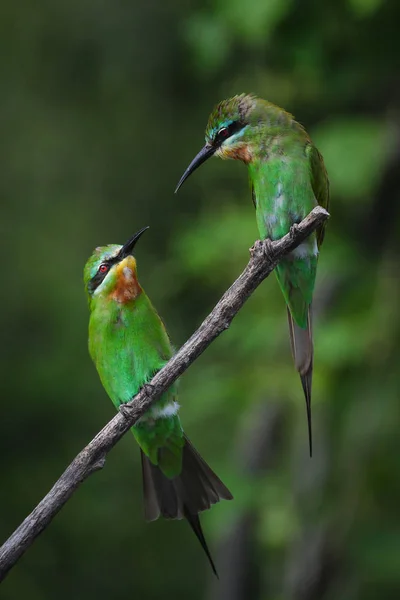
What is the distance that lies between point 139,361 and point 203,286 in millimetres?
2916

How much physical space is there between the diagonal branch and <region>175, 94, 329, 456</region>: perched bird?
0.10 meters

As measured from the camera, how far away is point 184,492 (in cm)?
282

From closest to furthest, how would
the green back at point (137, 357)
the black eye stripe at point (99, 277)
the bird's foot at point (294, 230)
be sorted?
the bird's foot at point (294, 230) → the black eye stripe at point (99, 277) → the green back at point (137, 357)

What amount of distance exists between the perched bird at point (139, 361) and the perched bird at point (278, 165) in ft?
2.09

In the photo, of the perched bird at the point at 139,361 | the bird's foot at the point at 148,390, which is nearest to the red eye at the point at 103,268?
the perched bird at the point at 139,361

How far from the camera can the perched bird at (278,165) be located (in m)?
2.19

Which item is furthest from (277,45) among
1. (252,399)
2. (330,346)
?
(252,399)

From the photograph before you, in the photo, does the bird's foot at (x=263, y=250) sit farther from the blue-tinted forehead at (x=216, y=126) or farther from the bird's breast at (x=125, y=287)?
the bird's breast at (x=125, y=287)

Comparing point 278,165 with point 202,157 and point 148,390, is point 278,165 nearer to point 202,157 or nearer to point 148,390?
point 202,157

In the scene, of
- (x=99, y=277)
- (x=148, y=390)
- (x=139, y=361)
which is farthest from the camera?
(x=139, y=361)

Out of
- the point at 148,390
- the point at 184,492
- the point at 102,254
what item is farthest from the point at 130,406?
the point at 102,254

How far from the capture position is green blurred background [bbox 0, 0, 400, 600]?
5324 millimetres

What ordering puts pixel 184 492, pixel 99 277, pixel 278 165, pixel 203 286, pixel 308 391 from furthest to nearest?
1. pixel 203 286
2. pixel 99 277
3. pixel 184 492
4. pixel 278 165
5. pixel 308 391

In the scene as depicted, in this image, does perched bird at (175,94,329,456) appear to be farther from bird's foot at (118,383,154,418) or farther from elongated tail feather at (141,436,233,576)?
elongated tail feather at (141,436,233,576)
